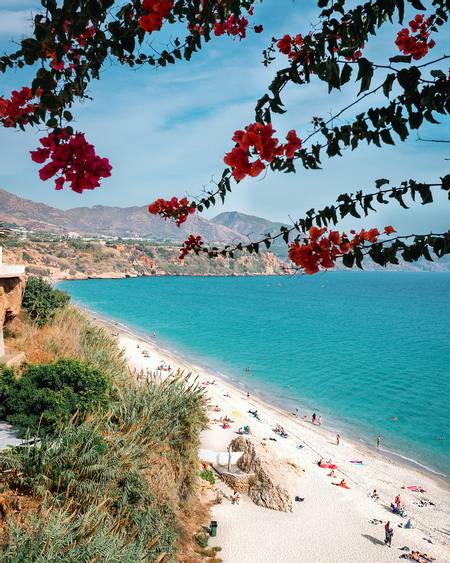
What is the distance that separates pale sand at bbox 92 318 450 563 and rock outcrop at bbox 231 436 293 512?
34 cm

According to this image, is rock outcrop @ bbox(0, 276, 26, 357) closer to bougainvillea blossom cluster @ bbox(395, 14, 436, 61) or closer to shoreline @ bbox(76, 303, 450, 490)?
shoreline @ bbox(76, 303, 450, 490)

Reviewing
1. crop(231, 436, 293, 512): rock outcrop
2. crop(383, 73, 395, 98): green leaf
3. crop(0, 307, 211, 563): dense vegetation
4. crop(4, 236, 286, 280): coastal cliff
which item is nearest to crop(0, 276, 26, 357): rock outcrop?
crop(0, 307, 211, 563): dense vegetation

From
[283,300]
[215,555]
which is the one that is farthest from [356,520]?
[283,300]

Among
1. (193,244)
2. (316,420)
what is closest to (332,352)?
(316,420)

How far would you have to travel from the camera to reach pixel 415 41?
278cm

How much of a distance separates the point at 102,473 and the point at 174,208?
18.3 ft

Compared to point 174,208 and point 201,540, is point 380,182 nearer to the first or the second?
point 174,208

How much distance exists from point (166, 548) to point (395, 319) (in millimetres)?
72393

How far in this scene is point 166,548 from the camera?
8.10 meters

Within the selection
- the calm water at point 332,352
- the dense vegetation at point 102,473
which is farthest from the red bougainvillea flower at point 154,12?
the calm water at point 332,352

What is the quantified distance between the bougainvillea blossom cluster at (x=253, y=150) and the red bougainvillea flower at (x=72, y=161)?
0.61m

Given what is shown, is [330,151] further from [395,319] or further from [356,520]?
[395,319]

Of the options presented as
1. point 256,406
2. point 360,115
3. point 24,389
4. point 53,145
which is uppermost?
point 360,115

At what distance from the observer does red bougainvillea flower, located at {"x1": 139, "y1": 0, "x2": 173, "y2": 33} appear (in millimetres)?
1800
